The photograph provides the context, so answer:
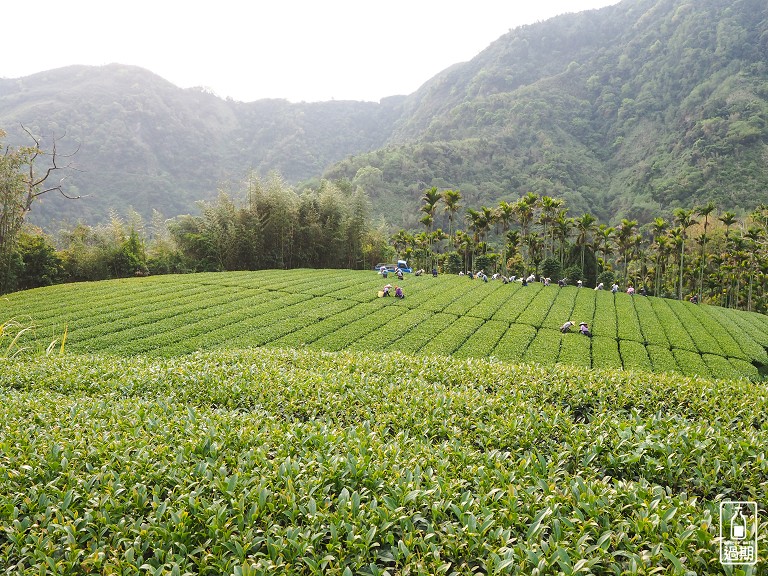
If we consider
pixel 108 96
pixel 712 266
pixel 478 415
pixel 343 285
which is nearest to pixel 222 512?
pixel 478 415

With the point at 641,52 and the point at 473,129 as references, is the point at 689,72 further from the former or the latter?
the point at 473,129

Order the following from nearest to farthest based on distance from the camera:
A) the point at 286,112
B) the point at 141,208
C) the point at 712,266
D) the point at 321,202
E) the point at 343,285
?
the point at 343,285
the point at 321,202
the point at 712,266
the point at 141,208
the point at 286,112

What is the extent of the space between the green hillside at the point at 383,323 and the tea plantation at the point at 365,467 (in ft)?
24.6

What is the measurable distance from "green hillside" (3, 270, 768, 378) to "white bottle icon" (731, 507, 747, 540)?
11146 mm

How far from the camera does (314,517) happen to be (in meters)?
2.96

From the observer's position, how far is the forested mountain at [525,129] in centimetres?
8306

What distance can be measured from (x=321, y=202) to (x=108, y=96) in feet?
446

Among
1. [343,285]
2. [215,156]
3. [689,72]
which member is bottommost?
[343,285]

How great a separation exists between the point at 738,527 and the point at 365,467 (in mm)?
2664

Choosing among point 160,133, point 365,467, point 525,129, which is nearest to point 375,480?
point 365,467

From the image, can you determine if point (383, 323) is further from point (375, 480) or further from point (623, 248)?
point (623, 248)

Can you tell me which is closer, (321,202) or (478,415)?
(478,415)

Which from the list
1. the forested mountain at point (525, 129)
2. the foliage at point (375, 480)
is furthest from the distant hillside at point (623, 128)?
the foliage at point (375, 480)

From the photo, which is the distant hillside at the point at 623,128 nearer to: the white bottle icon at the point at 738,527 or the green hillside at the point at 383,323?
the green hillside at the point at 383,323
